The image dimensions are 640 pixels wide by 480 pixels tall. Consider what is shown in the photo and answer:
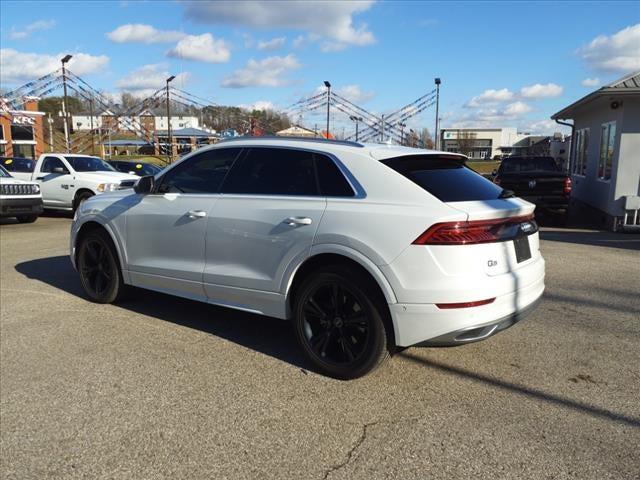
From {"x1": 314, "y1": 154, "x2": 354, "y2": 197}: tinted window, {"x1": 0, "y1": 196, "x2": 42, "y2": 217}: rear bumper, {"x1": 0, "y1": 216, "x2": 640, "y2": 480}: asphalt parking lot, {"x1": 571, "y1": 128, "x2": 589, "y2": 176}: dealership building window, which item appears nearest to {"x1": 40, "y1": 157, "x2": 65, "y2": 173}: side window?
{"x1": 0, "y1": 196, "x2": 42, "y2": 217}: rear bumper

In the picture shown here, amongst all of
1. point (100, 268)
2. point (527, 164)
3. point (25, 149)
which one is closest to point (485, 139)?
point (25, 149)

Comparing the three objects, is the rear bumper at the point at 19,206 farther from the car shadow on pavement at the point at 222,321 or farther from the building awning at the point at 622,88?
the building awning at the point at 622,88

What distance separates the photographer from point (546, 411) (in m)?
3.45

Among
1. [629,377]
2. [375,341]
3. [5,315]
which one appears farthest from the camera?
[5,315]

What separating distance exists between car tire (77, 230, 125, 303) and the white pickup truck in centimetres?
836

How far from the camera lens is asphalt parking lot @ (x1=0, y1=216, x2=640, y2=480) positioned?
292cm

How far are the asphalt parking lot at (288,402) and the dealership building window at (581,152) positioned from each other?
12.8 meters

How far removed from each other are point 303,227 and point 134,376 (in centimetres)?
171

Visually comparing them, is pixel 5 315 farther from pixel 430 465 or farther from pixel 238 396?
pixel 430 465

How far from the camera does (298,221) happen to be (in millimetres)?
4031

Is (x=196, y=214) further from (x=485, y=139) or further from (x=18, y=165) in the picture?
(x=485, y=139)

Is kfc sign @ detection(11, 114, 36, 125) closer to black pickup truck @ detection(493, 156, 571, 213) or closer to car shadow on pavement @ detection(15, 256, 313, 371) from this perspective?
black pickup truck @ detection(493, 156, 571, 213)

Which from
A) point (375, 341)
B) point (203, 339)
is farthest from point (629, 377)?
point (203, 339)

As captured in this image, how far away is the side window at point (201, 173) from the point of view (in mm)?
4801
